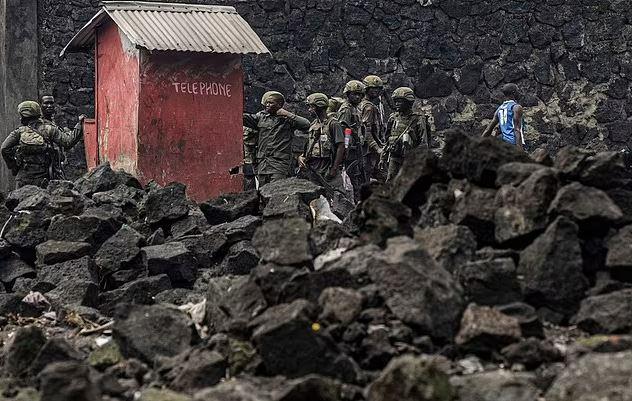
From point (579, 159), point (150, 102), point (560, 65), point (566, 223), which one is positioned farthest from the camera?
point (560, 65)

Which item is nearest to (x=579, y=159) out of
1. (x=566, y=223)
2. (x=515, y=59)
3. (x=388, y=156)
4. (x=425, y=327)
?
(x=566, y=223)

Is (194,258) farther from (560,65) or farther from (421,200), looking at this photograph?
(560,65)

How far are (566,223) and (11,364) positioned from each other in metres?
3.12

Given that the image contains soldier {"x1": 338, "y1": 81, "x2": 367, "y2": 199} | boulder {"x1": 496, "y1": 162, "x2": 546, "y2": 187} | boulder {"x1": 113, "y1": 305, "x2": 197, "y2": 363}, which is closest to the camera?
boulder {"x1": 113, "y1": 305, "x2": 197, "y2": 363}

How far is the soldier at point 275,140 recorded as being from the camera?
1215 centimetres

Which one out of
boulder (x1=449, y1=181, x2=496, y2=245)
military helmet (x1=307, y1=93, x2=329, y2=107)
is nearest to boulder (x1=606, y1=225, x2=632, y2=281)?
boulder (x1=449, y1=181, x2=496, y2=245)

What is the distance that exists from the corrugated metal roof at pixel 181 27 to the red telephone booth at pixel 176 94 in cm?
1

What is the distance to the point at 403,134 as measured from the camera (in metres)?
12.4

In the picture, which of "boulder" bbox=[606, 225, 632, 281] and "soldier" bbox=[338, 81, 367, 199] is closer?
"boulder" bbox=[606, 225, 632, 281]

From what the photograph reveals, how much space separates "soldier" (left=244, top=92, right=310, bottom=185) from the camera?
1215cm

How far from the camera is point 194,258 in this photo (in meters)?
9.49

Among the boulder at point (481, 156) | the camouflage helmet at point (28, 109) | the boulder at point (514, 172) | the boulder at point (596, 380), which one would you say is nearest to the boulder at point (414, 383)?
the boulder at point (596, 380)

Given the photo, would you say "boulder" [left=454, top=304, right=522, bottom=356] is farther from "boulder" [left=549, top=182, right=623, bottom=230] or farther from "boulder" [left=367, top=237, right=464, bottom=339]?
"boulder" [left=549, top=182, right=623, bottom=230]

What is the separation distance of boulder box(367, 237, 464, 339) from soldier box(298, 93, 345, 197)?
6093 millimetres
